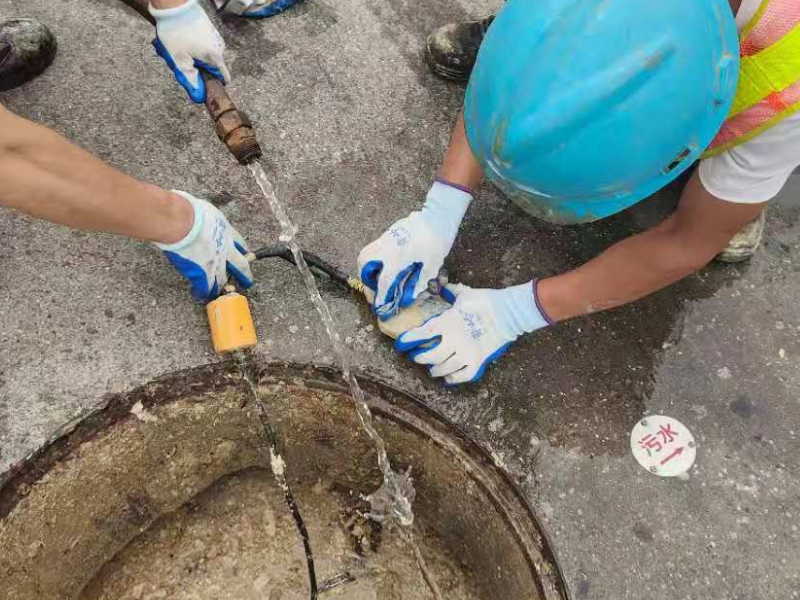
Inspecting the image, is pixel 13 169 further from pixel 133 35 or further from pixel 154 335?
pixel 133 35

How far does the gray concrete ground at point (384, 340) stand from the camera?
1.43 metres

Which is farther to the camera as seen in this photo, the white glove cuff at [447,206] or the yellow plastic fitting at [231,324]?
the white glove cuff at [447,206]

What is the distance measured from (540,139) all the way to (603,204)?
224mm

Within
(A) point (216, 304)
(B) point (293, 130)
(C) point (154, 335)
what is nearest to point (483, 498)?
(A) point (216, 304)

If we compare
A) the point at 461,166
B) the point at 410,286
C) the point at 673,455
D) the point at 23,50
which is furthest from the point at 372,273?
the point at 23,50

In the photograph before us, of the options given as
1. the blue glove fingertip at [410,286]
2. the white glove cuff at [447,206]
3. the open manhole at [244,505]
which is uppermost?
the white glove cuff at [447,206]

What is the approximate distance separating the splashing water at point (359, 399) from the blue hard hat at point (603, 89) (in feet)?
2.02

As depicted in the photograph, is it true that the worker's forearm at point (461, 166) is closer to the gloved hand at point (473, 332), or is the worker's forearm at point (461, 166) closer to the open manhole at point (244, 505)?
the gloved hand at point (473, 332)

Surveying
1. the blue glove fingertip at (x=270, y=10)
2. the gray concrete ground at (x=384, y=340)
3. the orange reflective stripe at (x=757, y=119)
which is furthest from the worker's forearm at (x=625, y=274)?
the blue glove fingertip at (x=270, y=10)

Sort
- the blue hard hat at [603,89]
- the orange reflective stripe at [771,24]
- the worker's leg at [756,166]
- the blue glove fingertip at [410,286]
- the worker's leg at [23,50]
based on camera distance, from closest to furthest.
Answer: the blue hard hat at [603,89] → the orange reflective stripe at [771,24] → the worker's leg at [756,166] → the blue glove fingertip at [410,286] → the worker's leg at [23,50]

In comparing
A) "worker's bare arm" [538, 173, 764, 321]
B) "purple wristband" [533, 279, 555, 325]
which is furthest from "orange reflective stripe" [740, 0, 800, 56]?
"purple wristband" [533, 279, 555, 325]

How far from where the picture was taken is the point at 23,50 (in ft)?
5.73

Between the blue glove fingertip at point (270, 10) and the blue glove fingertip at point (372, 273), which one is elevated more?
the blue glove fingertip at point (270, 10)

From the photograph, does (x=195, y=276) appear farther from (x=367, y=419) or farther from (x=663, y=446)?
(x=663, y=446)
